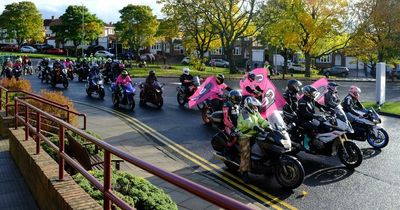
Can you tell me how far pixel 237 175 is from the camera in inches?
351

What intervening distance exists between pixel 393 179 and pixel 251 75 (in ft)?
17.9

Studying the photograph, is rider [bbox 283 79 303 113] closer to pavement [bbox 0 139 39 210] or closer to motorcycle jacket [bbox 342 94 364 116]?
motorcycle jacket [bbox 342 94 364 116]

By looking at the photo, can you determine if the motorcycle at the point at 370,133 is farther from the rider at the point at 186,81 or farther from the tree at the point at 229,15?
the tree at the point at 229,15

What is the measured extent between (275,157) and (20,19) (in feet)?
252

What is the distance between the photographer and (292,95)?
11.5 meters

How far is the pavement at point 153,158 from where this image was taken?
7.30 metres

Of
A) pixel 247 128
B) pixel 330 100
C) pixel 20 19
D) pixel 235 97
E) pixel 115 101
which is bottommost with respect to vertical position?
pixel 115 101

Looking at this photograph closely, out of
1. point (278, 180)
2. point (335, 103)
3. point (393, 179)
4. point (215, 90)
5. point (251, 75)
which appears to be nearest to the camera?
point (278, 180)

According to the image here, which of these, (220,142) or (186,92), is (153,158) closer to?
(220,142)

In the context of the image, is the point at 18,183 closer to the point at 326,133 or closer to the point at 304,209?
the point at 304,209

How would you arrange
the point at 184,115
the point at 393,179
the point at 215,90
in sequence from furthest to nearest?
the point at 184,115 < the point at 215,90 < the point at 393,179

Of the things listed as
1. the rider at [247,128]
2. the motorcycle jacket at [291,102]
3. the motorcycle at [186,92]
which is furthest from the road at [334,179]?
the motorcycle at [186,92]

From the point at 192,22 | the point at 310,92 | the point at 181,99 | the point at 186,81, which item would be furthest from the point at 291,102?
the point at 192,22

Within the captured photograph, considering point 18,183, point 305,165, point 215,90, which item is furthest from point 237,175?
point 215,90
